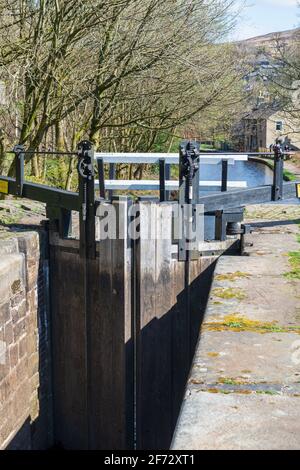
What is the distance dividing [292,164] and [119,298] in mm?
37028

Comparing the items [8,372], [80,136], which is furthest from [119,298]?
[80,136]

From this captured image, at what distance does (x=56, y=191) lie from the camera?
7.26 metres

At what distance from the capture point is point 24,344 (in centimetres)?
680

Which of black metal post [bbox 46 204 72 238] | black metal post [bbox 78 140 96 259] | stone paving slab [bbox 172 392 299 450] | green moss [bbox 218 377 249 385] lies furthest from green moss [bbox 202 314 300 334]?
black metal post [bbox 46 204 72 238]

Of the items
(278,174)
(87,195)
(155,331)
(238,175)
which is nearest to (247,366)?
(155,331)

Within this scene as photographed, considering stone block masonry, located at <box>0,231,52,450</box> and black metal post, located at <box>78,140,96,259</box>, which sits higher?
black metal post, located at <box>78,140,96,259</box>

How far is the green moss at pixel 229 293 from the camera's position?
5.54m

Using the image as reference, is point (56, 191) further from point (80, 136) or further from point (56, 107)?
point (80, 136)

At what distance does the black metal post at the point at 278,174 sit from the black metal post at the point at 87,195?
2.27 m

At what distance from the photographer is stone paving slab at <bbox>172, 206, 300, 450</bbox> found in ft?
10.5

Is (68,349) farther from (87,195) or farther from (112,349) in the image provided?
(87,195)

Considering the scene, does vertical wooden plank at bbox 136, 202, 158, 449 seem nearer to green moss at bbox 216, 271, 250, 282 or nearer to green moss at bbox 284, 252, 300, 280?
green moss at bbox 216, 271, 250, 282

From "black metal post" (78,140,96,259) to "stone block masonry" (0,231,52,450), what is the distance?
624 millimetres

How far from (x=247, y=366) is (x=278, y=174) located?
158 inches
